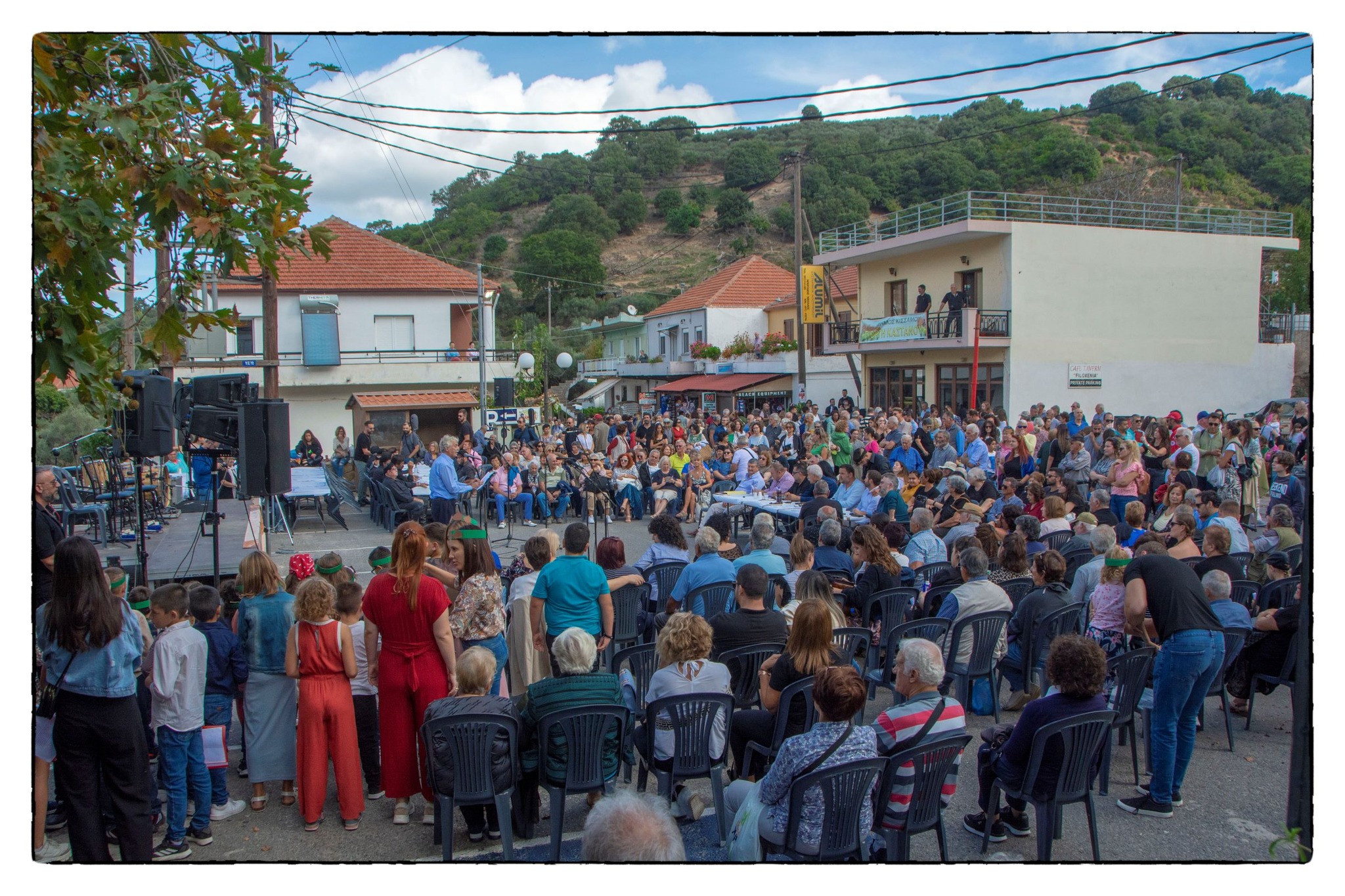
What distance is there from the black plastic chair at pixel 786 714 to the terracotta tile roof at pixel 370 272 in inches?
1007

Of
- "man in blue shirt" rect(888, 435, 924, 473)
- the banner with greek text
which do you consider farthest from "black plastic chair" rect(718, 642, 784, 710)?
the banner with greek text

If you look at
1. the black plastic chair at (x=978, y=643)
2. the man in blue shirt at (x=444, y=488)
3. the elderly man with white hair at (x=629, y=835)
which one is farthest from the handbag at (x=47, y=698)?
the man in blue shirt at (x=444, y=488)

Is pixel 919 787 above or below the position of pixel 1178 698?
below

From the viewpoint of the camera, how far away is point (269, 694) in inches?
185

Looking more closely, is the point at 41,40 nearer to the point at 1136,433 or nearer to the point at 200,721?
the point at 200,721

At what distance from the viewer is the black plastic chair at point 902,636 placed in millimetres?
5648

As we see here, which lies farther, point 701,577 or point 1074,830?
point 701,577

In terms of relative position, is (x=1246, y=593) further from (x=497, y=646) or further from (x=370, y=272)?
(x=370, y=272)

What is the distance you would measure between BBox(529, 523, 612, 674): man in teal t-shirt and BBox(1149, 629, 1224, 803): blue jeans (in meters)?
3.00

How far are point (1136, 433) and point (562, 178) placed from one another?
60321 millimetres

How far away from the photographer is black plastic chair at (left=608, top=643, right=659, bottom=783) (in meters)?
5.21

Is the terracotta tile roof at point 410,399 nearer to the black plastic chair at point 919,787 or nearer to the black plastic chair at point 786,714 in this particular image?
the black plastic chair at point 786,714

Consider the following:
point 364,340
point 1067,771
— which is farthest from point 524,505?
point 364,340

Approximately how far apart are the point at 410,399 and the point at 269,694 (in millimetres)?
23461
